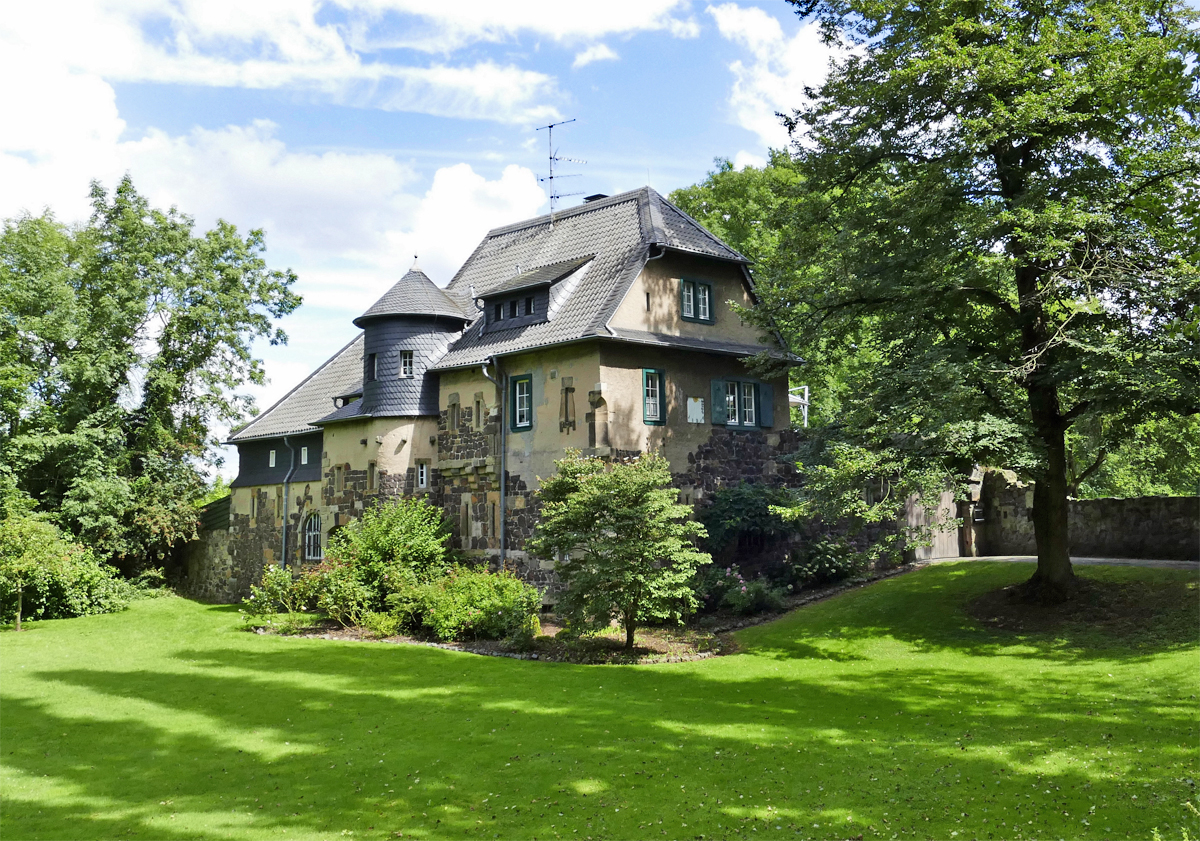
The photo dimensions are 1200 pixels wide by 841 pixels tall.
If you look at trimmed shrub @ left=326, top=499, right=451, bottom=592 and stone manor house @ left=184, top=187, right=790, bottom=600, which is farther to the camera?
stone manor house @ left=184, top=187, right=790, bottom=600

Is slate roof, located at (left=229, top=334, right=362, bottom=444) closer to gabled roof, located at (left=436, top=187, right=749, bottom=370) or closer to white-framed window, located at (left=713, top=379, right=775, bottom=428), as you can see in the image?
gabled roof, located at (left=436, top=187, right=749, bottom=370)

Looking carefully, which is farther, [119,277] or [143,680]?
[119,277]

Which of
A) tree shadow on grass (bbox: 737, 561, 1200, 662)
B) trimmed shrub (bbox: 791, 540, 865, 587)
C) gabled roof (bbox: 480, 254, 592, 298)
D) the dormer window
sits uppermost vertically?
gabled roof (bbox: 480, 254, 592, 298)

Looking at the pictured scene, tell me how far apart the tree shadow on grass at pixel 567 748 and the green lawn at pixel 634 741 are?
4 cm

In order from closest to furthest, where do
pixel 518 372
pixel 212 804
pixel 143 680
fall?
pixel 212 804 → pixel 143 680 → pixel 518 372

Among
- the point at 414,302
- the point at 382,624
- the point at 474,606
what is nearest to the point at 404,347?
the point at 414,302

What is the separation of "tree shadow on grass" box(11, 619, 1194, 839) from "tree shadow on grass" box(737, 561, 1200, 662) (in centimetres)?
196

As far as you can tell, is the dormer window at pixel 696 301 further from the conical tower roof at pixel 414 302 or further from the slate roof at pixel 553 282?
the conical tower roof at pixel 414 302

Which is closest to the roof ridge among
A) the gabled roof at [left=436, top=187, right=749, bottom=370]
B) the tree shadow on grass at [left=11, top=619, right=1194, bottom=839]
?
the gabled roof at [left=436, top=187, right=749, bottom=370]

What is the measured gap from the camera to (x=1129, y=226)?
17.4 meters

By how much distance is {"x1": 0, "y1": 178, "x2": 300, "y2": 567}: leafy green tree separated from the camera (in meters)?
31.2

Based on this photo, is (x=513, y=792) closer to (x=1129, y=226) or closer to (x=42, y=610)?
(x=1129, y=226)

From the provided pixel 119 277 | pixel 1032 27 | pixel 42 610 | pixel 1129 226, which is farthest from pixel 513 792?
pixel 119 277

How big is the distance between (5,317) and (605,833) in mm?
30425
